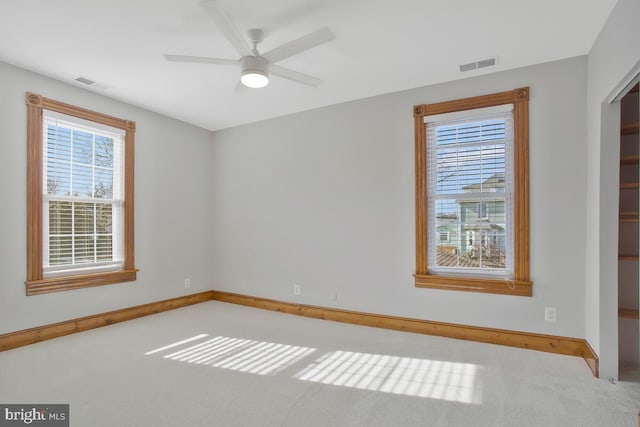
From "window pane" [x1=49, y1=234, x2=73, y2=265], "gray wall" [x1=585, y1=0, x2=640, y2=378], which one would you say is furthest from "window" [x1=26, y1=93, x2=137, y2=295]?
"gray wall" [x1=585, y1=0, x2=640, y2=378]

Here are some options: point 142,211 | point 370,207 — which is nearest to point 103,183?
point 142,211

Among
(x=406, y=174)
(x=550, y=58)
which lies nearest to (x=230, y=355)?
(x=406, y=174)

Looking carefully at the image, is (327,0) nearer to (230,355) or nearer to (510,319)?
(230,355)

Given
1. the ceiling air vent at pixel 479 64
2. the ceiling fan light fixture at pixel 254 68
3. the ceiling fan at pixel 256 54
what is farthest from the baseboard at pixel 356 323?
the ceiling fan light fixture at pixel 254 68

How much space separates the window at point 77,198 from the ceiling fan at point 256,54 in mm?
1922

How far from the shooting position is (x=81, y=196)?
3.63 m

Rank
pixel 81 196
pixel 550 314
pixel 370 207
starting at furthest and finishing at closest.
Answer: pixel 370 207
pixel 81 196
pixel 550 314

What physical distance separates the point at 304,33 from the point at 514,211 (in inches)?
96.4

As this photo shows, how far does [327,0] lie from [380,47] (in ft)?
2.43

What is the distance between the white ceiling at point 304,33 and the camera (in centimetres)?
225

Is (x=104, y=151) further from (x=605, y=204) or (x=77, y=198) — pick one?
(x=605, y=204)

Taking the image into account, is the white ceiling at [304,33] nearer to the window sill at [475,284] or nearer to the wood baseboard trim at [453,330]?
the window sill at [475,284]

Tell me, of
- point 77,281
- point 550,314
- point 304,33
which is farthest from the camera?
point 77,281

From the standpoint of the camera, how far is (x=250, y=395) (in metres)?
2.25
